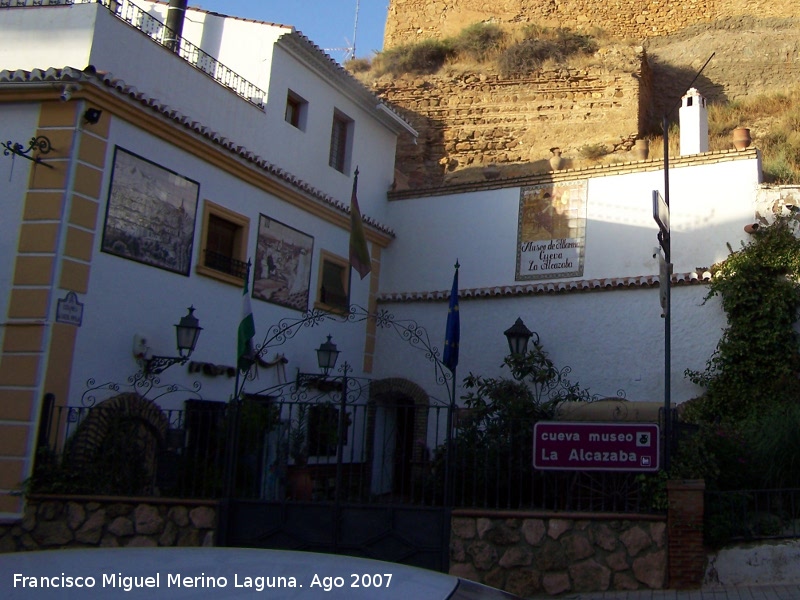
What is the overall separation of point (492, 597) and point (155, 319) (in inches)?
364

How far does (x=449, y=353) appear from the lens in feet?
33.7

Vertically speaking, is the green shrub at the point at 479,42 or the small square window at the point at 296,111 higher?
the green shrub at the point at 479,42

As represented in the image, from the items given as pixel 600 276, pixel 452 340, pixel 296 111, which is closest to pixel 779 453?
pixel 452 340

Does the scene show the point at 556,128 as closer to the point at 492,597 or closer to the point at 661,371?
the point at 661,371

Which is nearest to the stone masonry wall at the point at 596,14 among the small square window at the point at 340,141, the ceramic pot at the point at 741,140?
the small square window at the point at 340,141

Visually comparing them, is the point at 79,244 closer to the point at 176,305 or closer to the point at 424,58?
the point at 176,305

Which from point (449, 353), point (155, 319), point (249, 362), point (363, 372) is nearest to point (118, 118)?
point (155, 319)

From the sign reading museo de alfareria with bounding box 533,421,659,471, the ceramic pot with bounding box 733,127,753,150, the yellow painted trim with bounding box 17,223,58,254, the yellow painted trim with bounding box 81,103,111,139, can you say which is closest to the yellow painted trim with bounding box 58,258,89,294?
the yellow painted trim with bounding box 17,223,58,254

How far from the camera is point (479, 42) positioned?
2544cm

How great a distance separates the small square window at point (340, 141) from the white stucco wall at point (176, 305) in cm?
159

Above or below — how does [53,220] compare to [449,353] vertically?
above

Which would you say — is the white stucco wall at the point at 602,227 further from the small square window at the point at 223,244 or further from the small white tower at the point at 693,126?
the small square window at the point at 223,244

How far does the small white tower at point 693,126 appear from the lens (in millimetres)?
15202

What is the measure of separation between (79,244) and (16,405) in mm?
2026
